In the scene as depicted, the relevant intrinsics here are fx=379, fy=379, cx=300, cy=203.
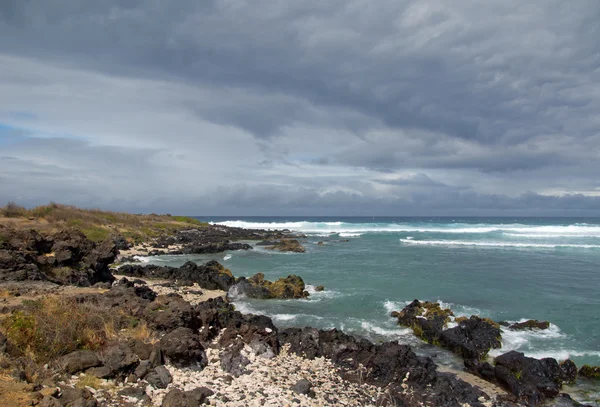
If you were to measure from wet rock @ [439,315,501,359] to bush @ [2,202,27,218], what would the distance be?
37382mm

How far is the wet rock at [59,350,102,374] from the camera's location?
684 cm

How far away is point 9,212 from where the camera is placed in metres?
34.2

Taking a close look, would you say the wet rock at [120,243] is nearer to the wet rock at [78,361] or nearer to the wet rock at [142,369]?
the wet rock at [78,361]

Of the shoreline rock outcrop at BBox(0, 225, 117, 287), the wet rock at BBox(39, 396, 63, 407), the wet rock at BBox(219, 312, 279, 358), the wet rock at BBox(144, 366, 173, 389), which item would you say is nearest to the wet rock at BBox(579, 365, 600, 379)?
the wet rock at BBox(219, 312, 279, 358)

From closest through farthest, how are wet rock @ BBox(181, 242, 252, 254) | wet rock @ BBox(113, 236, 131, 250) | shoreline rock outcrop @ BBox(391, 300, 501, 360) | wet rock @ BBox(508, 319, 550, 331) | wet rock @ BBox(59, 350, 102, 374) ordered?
wet rock @ BBox(59, 350, 102, 374) → shoreline rock outcrop @ BBox(391, 300, 501, 360) → wet rock @ BBox(508, 319, 550, 331) → wet rock @ BBox(113, 236, 131, 250) → wet rock @ BBox(181, 242, 252, 254)

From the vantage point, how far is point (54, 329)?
7.41m

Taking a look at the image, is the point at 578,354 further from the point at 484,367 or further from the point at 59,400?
the point at 59,400

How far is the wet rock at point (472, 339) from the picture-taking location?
11.1 metres

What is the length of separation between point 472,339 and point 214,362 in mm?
8069

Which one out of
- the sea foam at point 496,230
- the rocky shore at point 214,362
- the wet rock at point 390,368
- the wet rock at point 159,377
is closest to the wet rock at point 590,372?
the rocky shore at point 214,362

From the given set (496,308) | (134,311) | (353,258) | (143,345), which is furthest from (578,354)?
(353,258)

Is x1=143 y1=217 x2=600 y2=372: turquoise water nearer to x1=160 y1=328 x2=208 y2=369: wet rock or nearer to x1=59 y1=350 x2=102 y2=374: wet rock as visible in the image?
x1=160 y1=328 x2=208 y2=369: wet rock

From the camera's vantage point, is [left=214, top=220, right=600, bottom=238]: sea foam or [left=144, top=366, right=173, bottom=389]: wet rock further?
[left=214, top=220, right=600, bottom=238]: sea foam

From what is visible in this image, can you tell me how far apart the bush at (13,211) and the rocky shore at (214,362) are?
82.6 feet
